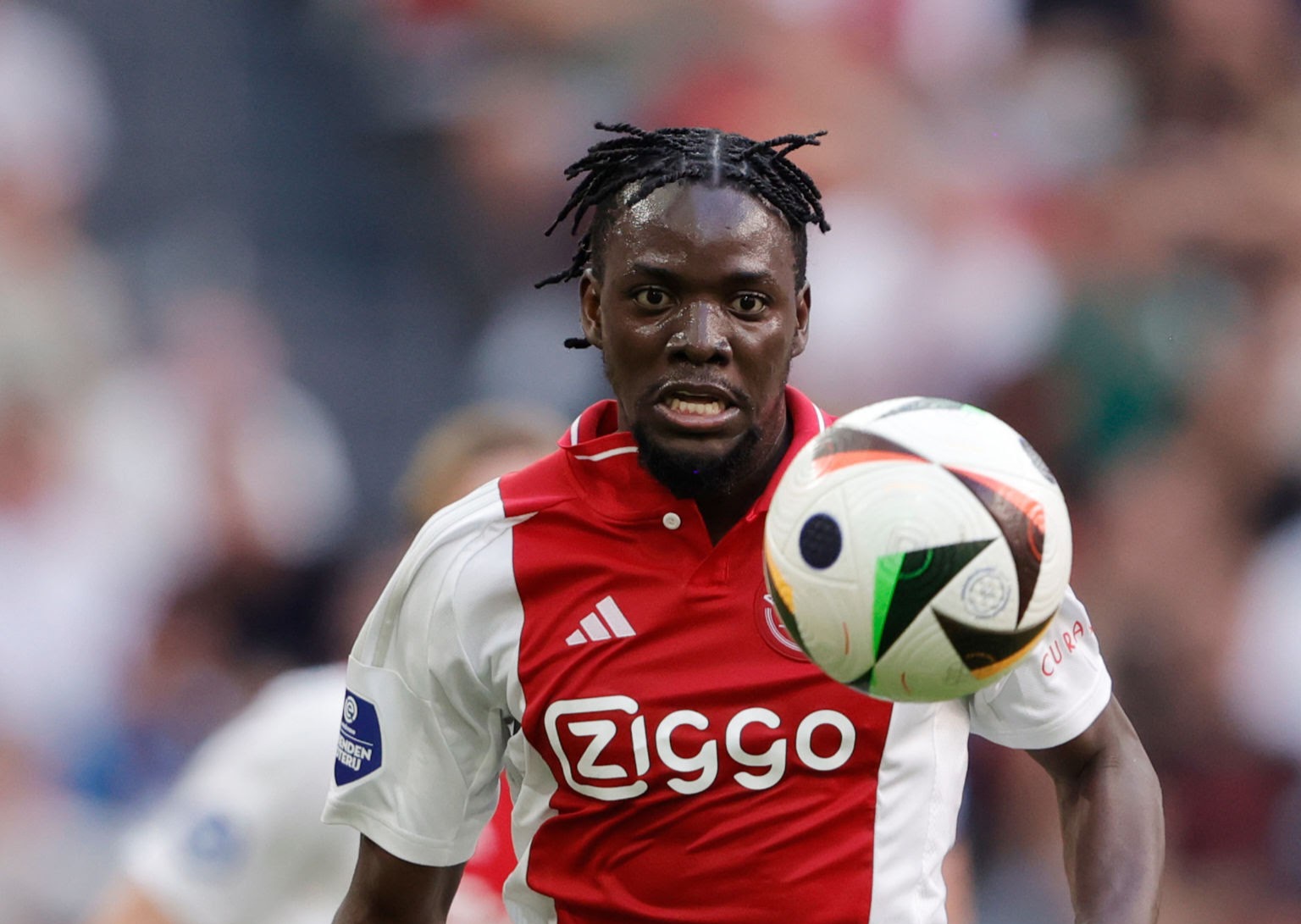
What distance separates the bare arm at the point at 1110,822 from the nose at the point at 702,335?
→ 36.9 inches

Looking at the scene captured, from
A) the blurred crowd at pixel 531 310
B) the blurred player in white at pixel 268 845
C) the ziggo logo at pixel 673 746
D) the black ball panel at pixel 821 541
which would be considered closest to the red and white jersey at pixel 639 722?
the ziggo logo at pixel 673 746

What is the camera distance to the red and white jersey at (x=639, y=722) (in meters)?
2.93

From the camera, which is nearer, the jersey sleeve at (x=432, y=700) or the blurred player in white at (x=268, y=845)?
→ the jersey sleeve at (x=432, y=700)

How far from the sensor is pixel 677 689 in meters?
2.96

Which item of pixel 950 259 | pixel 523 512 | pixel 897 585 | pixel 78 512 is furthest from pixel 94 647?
pixel 897 585

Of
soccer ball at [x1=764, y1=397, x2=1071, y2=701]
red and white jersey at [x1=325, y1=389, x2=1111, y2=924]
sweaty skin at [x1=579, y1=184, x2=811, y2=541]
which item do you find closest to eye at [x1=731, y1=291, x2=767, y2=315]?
sweaty skin at [x1=579, y1=184, x2=811, y2=541]

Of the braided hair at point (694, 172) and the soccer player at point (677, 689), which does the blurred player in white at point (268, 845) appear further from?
the braided hair at point (694, 172)

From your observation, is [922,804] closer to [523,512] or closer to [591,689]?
[591,689]

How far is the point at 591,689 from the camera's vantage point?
299 cm

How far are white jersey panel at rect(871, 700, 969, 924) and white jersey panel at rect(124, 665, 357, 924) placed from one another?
1938 mm

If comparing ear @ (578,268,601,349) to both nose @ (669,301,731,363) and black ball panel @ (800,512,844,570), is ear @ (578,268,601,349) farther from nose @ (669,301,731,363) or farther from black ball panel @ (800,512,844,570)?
black ball panel @ (800,512,844,570)

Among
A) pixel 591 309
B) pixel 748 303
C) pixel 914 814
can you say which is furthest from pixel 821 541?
pixel 591 309

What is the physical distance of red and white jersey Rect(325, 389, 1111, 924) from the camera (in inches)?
115

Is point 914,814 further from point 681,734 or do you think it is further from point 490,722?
point 490,722
